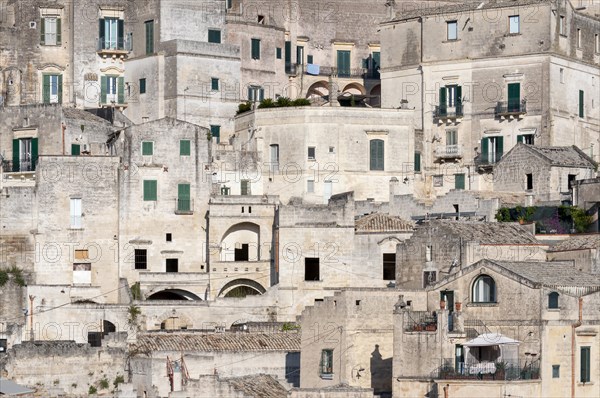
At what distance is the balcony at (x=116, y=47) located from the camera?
86.1m

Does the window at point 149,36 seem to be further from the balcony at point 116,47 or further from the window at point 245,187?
the window at point 245,187

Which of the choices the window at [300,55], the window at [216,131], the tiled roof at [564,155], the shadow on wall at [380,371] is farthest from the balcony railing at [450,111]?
the shadow on wall at [380,371]

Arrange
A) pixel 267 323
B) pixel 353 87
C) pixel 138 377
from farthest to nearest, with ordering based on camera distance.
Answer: pixel 353 87
pixel 267 323
pixel 138 377

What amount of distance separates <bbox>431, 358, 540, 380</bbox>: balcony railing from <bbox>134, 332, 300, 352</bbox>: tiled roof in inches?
397

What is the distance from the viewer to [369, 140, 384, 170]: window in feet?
268

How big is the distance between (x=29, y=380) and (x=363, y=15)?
3247cm

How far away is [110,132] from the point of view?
81.2 metres

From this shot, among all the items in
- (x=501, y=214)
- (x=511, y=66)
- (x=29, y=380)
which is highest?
(x=511, y=66)

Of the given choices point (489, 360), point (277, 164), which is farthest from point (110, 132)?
point (489, 360)

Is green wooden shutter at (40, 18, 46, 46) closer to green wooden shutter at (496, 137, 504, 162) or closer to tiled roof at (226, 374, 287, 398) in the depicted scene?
green wooden shutter at (496, 137, 504, 162)

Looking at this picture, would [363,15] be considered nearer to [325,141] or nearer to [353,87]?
[353,87]

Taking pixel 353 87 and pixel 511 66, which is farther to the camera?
pixel 353 87

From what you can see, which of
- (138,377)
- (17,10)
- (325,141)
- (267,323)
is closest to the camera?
(138,377)

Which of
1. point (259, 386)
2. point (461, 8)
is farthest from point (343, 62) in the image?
point (259, 386)
